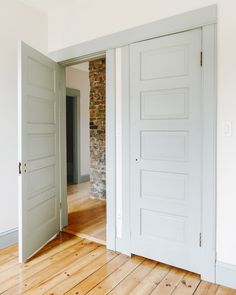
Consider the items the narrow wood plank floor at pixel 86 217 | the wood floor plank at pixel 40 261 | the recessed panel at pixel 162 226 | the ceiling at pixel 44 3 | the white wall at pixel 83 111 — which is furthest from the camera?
the white wall at pixel 83 111

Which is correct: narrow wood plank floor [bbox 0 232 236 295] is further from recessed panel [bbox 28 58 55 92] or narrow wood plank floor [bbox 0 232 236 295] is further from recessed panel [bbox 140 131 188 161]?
recessed panel [bbox 28 58 55 92]

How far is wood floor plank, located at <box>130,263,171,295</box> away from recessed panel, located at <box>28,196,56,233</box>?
3.85ft

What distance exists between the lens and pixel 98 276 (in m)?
2.30

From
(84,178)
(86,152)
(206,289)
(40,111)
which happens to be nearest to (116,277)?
(206,289)

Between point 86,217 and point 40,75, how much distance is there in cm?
209

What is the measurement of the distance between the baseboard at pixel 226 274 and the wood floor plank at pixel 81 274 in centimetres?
100

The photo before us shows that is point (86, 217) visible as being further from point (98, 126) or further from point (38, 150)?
point (98, 126)

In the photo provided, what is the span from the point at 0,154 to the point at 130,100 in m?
1.50

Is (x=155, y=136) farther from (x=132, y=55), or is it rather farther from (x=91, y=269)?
(x=91, y=269)

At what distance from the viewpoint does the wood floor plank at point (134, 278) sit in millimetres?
2104

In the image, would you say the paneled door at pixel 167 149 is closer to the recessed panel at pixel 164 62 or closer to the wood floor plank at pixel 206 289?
the recessed panel at pixel 164 62

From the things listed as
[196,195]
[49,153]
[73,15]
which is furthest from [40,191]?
[73,15]

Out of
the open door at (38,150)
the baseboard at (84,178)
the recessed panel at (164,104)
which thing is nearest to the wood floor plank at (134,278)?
the open door at (38,150)

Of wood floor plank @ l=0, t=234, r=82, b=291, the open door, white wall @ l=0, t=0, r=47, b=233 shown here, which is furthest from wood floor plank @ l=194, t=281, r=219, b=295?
white wall @ l=0, t=0, r=47, b=233
